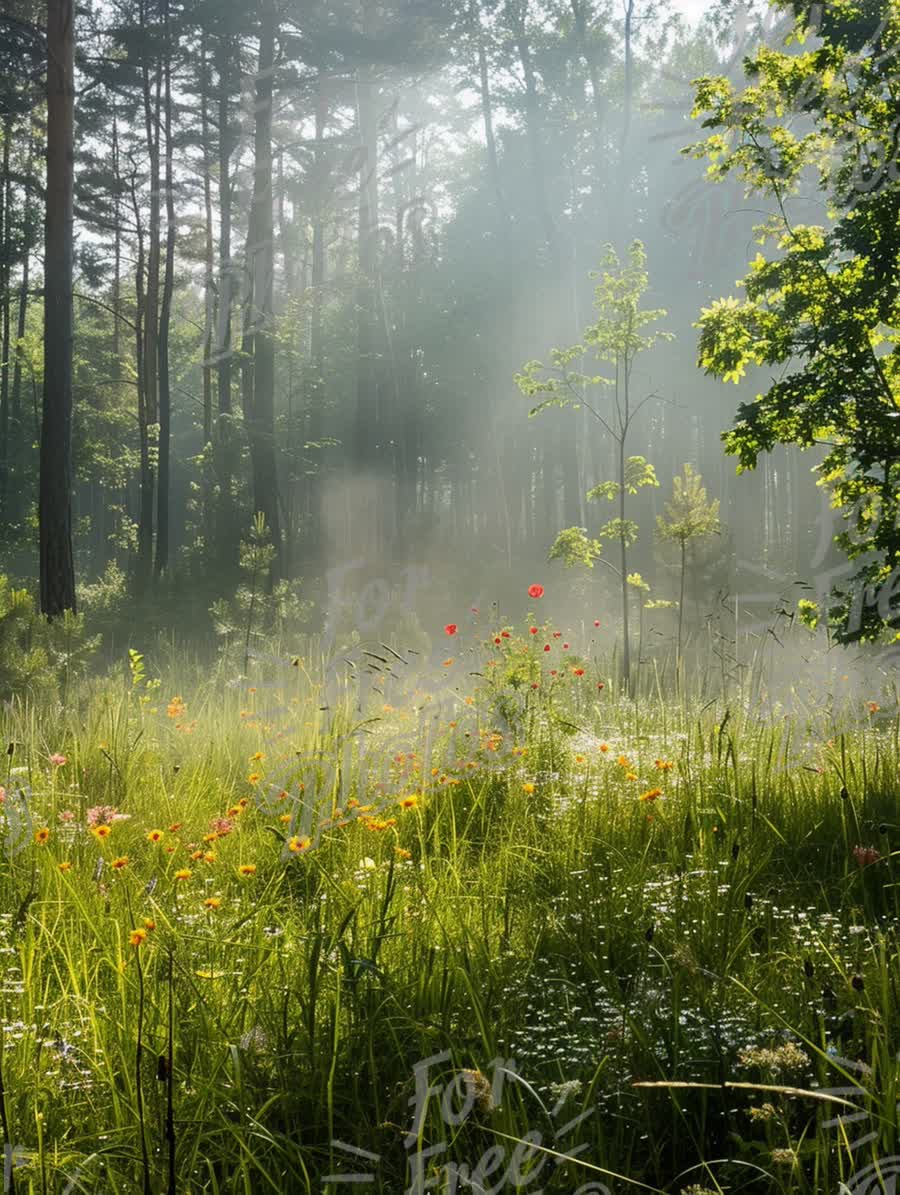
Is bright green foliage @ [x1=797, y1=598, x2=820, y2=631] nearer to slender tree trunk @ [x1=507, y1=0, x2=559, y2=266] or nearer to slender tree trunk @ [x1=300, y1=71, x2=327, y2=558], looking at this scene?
slender tree trunk @ [x1=300, y1=71, x2=327, y2=558]

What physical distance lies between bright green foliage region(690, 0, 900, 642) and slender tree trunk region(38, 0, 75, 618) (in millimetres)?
6952

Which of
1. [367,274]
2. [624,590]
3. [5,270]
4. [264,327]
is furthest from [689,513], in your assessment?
[367,274]

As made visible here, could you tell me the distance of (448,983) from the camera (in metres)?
2.36

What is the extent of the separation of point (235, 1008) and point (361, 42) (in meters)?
21.1

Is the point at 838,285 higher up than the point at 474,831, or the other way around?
the point at 838,285

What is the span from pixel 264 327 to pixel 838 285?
1434cm

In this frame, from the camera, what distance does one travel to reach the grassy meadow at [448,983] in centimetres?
175

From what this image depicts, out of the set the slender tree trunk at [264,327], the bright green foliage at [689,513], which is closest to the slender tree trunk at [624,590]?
the bright green foliage at [689,513]

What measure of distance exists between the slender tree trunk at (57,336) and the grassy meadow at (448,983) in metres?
5.93

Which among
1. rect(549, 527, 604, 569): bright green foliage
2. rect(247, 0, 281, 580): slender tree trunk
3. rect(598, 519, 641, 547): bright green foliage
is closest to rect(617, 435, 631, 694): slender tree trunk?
rect(598, 519, 641, 547): bright green foliage

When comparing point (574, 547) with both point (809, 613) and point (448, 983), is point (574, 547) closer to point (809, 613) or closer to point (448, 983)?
point (809, 613)

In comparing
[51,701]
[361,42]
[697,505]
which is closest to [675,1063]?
[51,701]

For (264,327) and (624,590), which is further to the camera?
(264,327)

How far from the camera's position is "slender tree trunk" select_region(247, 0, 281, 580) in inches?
716
